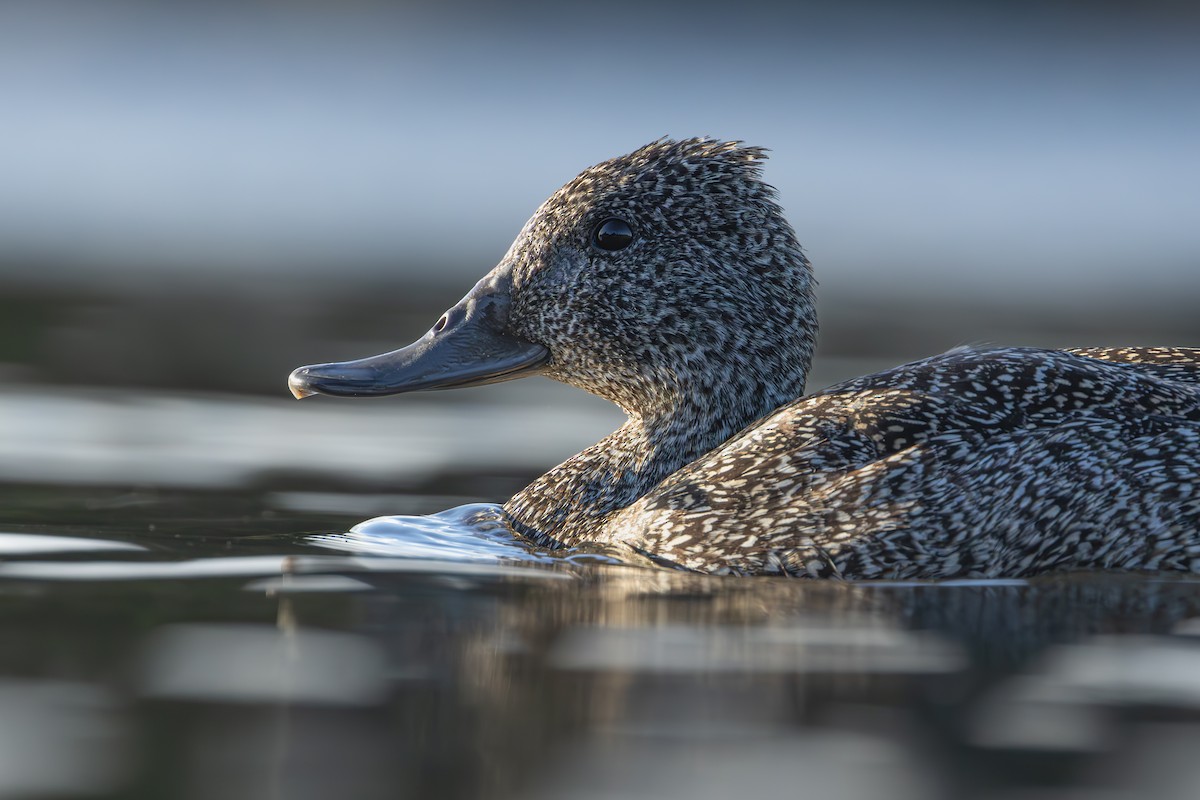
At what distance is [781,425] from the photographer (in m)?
7.46

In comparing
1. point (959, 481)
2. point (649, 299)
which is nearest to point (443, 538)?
point (649, 299)

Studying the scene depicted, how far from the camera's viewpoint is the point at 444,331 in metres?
8.48

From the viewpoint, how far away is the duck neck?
8312mm

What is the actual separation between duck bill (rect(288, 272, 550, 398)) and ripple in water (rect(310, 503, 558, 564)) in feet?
Result: 1.77

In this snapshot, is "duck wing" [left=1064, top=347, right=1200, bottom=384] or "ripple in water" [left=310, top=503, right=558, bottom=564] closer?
"ripple in water" [left=310, top=503, right=558, bottom=564]

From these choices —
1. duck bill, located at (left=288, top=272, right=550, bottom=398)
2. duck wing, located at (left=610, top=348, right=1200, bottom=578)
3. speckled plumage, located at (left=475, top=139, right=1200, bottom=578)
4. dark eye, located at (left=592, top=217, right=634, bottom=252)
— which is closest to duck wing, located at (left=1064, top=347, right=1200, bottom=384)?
speckled plumage, located at (left=475, top=139, right=1200, bottom=578)

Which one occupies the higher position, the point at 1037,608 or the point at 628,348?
the point at 628,348

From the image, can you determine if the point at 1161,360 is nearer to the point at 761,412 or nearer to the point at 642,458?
the point at 761,412

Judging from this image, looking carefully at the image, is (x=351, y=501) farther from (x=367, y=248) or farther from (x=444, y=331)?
(x=367, y=248)

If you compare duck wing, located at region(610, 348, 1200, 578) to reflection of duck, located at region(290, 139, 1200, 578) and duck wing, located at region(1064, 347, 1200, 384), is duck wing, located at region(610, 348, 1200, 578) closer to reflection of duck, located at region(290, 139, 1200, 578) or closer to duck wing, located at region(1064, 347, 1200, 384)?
reflection of duck, located at region(290, 139, 1200, 578)

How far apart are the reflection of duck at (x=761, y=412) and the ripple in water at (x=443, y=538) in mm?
160

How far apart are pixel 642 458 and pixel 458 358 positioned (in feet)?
2.80

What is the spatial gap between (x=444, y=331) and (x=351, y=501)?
0.87 meters

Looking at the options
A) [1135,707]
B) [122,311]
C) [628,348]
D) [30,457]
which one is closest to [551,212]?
[628,348]
